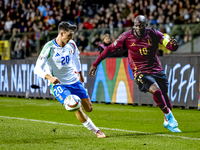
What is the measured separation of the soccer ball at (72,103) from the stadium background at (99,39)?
6.19 m

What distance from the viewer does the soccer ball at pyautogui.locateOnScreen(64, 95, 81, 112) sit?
20.1ft

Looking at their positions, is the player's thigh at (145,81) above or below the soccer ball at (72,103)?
above

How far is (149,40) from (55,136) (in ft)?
8.87

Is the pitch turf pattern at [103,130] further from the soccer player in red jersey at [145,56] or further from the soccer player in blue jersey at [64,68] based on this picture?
the soccer player in red jersey at [145,56]

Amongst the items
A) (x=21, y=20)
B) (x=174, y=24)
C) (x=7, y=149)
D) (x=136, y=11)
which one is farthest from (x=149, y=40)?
(x=21, y=20)

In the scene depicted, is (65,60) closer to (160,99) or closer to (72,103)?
(72,103)

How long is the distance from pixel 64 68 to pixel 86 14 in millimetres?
13922

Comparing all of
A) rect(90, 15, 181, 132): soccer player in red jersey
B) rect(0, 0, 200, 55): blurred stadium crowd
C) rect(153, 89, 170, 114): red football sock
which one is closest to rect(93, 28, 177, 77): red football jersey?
rect(90, 15, 181, 132): soccer player in red jersey

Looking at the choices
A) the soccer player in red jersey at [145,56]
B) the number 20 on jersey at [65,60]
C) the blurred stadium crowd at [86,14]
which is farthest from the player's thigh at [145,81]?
the blurred stadium crowd at [86,14]

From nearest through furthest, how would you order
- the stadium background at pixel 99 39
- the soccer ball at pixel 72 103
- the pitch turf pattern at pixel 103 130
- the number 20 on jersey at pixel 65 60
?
1. the pitch turf pattern at pixel 103 130
2. the soccer ball at pixel 72 103
3. the number 20 on jersey at pixel 65 60
4. the stadium background at pixel 99 39

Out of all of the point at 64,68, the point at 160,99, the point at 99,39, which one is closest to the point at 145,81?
the point at 160,99

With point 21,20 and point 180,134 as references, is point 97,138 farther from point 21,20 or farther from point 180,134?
point 21,20

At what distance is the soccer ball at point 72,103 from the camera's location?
6.13m

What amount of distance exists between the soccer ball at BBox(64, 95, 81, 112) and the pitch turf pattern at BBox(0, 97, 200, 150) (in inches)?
23.6
